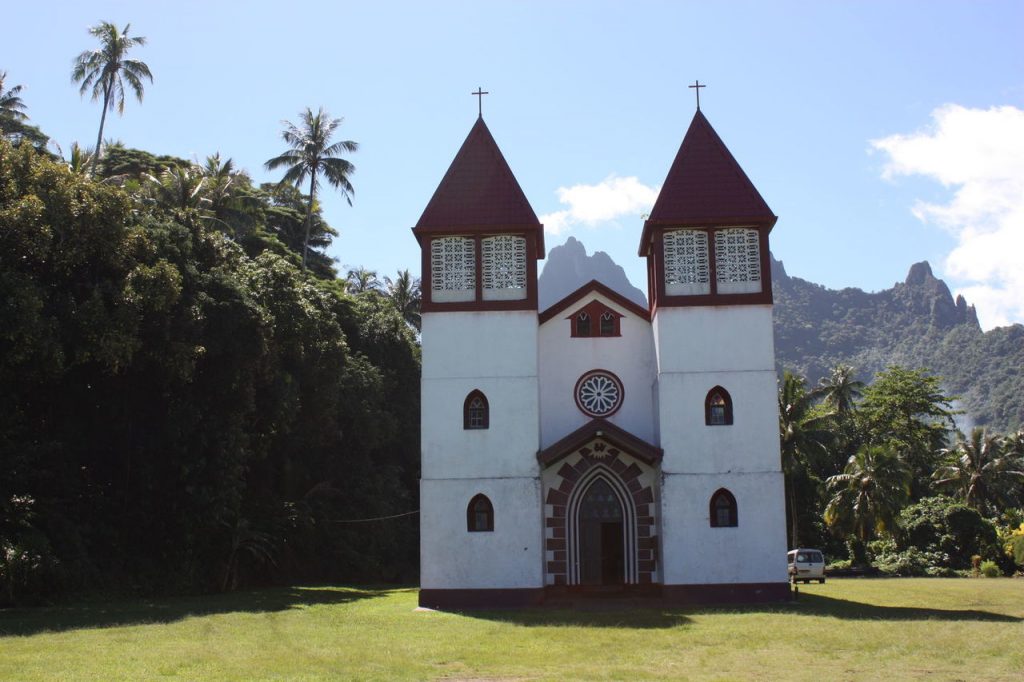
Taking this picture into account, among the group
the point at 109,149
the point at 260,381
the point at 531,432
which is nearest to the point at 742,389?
the point at 531,432

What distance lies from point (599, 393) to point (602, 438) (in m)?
1.66

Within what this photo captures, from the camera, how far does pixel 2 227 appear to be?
21.2 metres

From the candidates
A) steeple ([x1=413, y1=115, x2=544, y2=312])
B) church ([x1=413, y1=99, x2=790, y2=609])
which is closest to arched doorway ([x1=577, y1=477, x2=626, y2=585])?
church ([x1=413, y1=99, x2=790, y2=609])

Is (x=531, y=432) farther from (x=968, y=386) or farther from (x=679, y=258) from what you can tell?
(x=968, y=386)

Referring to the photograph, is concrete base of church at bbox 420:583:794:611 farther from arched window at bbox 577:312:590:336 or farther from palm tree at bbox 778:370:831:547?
palm tree at bbox 778:370:831:547

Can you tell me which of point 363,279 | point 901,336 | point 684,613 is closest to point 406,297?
point 363,279

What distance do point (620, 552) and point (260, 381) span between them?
12025 mm

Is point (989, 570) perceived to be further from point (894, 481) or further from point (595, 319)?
point (595, 319)

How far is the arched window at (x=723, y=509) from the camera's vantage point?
75.0ft

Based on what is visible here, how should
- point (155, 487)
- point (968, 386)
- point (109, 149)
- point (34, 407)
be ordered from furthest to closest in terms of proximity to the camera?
point (968, 386) < point (109, 149) < point (155, 487) < point (34, 407)

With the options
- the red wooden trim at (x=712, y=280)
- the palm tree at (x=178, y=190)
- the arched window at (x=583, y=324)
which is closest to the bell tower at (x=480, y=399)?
the arched window at (x=583, y=324)

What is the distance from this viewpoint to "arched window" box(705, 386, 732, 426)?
23.3 metres

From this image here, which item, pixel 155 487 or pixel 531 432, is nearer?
pixel 531 432

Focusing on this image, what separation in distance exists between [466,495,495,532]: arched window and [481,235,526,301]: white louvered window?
4719 mm
